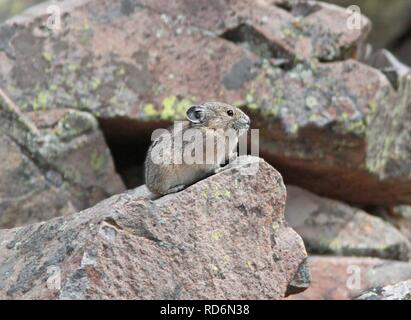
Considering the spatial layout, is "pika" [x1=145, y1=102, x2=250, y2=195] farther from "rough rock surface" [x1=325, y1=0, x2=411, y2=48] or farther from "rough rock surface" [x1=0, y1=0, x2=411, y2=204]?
"rough rock surface" [x1=325, y1=0, x2=411, y2=48]

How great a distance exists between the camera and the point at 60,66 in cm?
1127

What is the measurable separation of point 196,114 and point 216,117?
21cm

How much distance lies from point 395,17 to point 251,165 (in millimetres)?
12621

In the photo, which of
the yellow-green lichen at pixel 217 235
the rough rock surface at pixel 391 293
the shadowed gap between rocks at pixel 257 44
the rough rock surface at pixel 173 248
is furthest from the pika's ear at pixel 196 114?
the shadowed gap between rocks at pixel 257 44

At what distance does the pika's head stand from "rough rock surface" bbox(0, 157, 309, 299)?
2.16 ft

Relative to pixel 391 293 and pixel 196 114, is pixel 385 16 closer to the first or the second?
pixel 196 114

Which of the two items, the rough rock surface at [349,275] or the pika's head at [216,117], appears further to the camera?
the rough rock surface at [349,275]

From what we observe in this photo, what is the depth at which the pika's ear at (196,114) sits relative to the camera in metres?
7.77

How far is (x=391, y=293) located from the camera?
7230 mm

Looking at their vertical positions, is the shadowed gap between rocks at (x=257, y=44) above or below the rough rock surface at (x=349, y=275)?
above

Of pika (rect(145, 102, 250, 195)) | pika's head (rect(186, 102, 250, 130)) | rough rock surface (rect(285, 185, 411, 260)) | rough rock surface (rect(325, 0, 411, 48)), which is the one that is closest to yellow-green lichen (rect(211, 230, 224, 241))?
pika (rect(145, 102, 250, 195))

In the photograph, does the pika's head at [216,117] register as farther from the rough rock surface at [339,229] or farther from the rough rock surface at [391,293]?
the rough rock surface at [339,229]

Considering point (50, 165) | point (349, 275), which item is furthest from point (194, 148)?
point (349, 275)

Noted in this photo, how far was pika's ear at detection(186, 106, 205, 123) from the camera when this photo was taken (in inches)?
306
